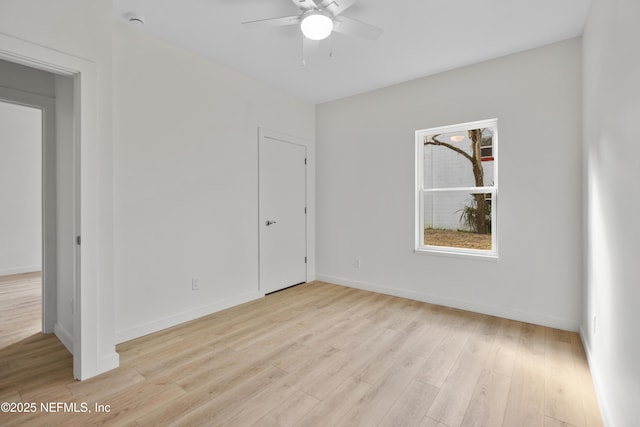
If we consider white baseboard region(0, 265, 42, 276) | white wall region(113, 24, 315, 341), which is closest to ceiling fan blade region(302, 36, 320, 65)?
white wall region(113, 24, 315, 341)

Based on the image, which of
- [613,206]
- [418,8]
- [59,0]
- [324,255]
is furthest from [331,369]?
[59,0]

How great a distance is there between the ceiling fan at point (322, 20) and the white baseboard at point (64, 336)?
2876 millimetres

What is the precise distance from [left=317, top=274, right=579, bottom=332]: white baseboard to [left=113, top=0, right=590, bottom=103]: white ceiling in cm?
266

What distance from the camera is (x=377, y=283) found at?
4066mm

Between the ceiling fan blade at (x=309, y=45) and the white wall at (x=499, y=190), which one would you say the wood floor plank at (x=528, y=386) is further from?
the ceiling fan blade at (x=309, y=45)

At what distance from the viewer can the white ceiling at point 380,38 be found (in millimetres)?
2340

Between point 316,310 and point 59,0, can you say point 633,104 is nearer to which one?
point 316,310

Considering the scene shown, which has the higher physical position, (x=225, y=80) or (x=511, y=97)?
(x=225, y=80)

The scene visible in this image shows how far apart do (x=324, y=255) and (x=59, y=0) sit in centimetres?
383

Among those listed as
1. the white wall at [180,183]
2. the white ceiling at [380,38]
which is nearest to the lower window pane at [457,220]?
the white ceiling at [380,38]

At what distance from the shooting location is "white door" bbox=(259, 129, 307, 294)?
389cm

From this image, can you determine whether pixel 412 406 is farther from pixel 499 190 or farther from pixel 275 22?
pixel 275 22

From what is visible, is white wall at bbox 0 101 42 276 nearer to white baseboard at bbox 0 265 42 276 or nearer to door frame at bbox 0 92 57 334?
white baseboard at bbox 0 265 42 276

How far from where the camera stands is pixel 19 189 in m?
5.18
